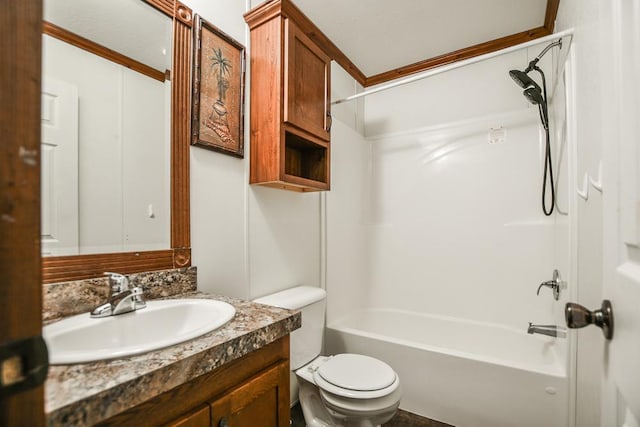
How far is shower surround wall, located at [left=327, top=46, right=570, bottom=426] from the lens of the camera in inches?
80.0

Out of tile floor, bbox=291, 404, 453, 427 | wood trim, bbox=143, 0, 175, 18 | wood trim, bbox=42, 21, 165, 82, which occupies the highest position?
wood trim, bbox=143, 0, 175, 18

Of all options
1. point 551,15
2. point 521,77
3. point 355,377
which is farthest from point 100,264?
point 551,15

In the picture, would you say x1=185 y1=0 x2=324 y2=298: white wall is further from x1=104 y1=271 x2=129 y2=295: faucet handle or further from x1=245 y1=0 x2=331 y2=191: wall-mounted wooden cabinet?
x1=104 y1=271 x2=129 y2=295: faucet handle

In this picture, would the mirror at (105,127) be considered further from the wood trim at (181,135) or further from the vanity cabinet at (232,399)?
the vanity cabinet at (232,399)

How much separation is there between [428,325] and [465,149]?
140 centimetres

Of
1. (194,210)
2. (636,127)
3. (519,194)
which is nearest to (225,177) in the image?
(194,210)

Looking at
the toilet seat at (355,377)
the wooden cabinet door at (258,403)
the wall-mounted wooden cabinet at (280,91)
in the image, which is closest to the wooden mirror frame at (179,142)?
the wall-mounted wooden cabinet at (280,91)

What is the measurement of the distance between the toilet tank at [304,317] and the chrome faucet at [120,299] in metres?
0.62

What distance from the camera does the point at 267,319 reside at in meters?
0.89

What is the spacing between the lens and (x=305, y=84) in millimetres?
1592

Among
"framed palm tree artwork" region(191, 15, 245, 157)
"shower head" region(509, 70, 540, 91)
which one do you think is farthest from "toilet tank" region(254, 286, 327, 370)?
"shower head" region(509, 70, 540, 91)

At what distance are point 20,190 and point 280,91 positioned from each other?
4.30ft

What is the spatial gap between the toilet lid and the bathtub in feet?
1.21

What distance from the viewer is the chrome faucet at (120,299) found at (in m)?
0.89
